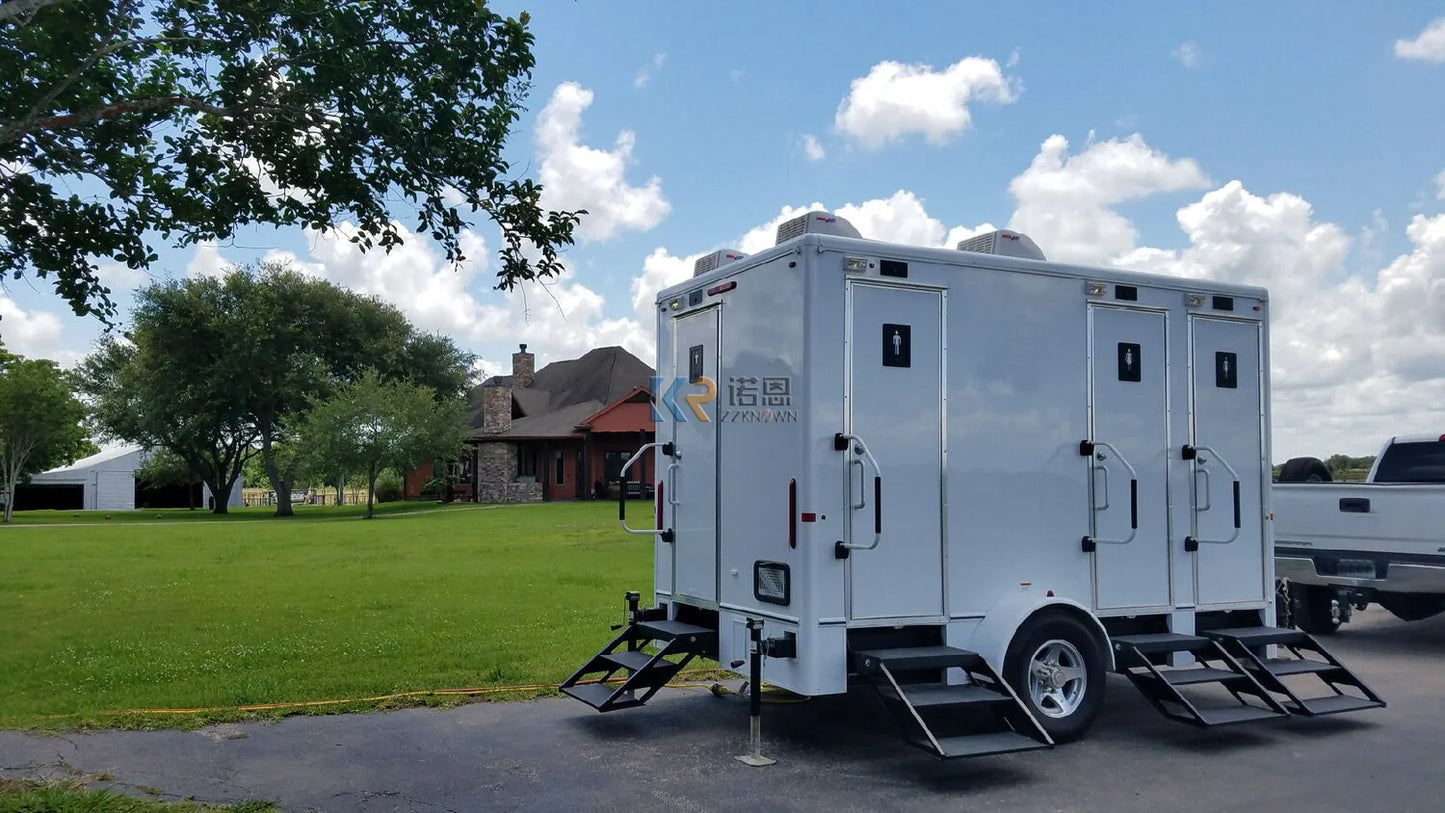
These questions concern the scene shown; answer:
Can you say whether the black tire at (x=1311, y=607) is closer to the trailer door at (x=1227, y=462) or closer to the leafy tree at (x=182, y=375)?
the trailer door at (x=1227, y=462)

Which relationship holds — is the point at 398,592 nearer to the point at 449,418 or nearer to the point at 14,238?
the point at 14,238

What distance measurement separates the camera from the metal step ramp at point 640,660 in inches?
292

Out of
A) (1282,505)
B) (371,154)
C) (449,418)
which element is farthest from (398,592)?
(449,418)

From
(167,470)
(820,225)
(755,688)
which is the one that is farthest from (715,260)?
(167,470)

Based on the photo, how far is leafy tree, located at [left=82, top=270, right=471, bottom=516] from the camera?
4859 centimetres

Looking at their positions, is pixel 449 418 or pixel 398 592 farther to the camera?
pixel 449 418

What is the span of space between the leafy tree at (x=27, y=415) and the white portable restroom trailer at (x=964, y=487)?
4547 cm

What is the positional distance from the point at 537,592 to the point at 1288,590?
9313 mm

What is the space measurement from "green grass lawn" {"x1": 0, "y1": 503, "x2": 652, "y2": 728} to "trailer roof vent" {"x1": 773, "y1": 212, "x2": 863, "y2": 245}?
14.5 feet

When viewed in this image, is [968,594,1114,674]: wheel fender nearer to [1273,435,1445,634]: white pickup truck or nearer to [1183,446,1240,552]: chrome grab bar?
[1183,446,1240,552]: chrome grab bar

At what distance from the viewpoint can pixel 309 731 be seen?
302 inches

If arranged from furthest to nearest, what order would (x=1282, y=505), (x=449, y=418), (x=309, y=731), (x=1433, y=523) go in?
(x=449, y=418) < (x=1282, y=505) < (x=1433, y=523) < (x=309, y=731)

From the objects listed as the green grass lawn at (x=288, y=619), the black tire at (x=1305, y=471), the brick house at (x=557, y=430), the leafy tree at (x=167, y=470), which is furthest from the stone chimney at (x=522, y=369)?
the black tire at (x=1305, y=471)

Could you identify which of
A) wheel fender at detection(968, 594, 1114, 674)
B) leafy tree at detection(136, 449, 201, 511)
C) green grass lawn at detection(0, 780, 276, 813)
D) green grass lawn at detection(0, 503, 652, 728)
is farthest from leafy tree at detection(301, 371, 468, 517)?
wheel fender at detection(968, 594, 1114, 674)
